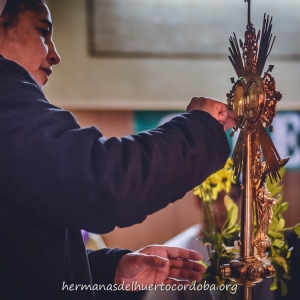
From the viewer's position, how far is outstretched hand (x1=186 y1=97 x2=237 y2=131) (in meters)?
0.70

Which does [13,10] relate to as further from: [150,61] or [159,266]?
[150,61]

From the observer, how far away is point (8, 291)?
0.70 m

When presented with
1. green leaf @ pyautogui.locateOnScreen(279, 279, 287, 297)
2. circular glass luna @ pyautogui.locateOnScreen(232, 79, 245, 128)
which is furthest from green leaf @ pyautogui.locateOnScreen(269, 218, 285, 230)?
circular glass luna @ pyautogui.locateOnScreen(232, 79, 245, 128)

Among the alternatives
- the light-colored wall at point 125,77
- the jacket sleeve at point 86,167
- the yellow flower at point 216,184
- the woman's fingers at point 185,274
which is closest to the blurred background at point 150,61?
the light-colored wall at point 125,77

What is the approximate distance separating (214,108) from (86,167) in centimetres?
22

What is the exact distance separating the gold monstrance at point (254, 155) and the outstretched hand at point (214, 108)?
0.03m

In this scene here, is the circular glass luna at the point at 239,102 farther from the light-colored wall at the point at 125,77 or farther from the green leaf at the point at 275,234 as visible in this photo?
the light-colored wall at the point at 125,77

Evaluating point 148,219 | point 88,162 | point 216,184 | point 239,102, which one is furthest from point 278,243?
point 148,219

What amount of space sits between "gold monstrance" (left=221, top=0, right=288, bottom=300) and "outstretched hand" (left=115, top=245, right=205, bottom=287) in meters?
0.12

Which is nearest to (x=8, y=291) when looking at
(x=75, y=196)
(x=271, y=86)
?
(x=75, y=196)

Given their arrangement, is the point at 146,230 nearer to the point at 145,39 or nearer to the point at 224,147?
the point at 145,39

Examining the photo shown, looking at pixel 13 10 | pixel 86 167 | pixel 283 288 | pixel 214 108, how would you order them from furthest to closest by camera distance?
pixel 283 288 → pixel 13 10 → pixel 214 108 → pixel 86 167

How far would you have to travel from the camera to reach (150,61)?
3.64 metres

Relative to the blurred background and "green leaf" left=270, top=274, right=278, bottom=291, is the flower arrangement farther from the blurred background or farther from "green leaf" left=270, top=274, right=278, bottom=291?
the blurred background
